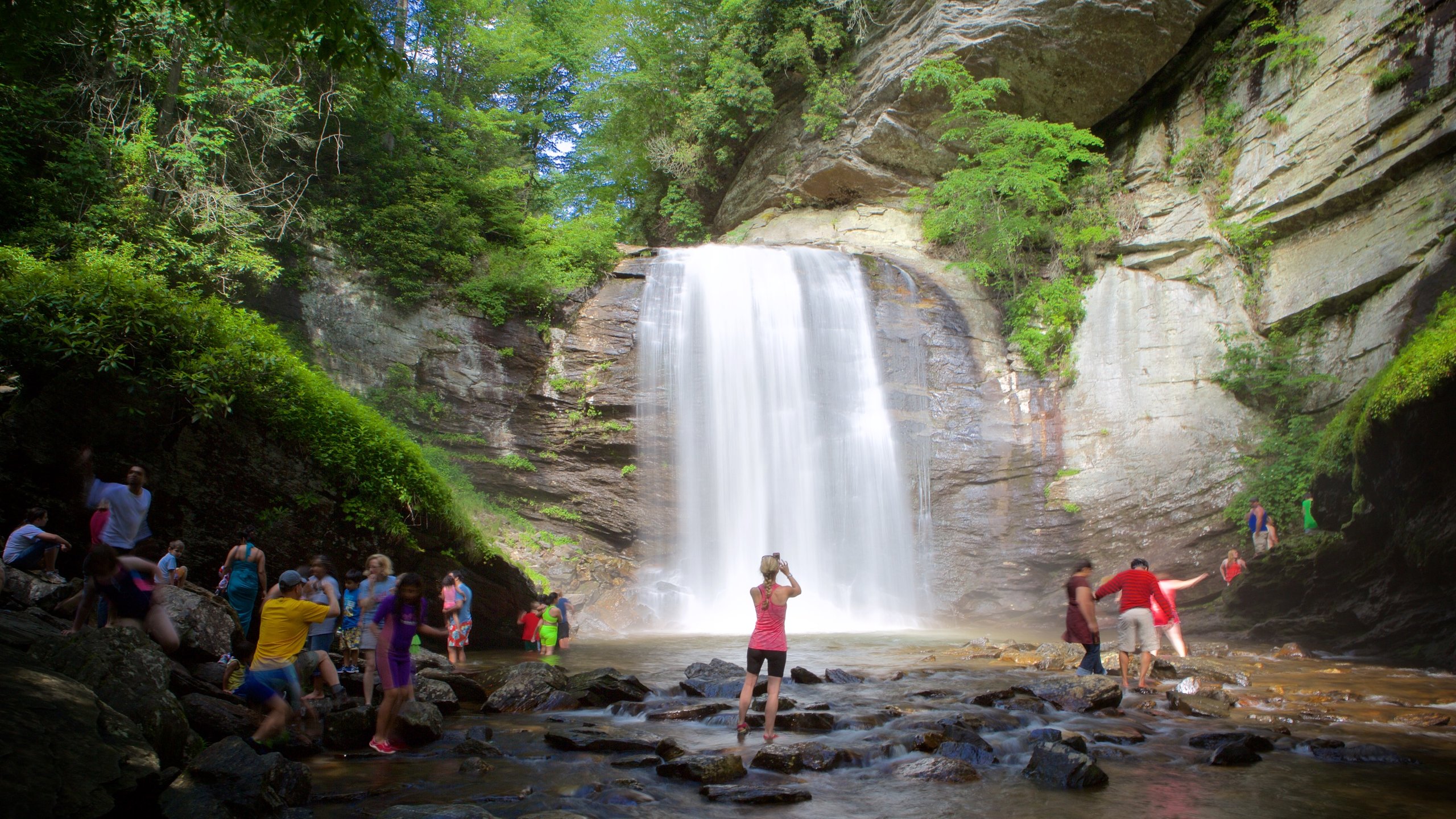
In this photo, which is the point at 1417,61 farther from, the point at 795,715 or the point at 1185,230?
the point at 795,715

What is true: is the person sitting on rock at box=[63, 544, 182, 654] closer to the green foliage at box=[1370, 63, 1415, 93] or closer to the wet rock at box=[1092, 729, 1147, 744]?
A: the wet rock at box=[1092, 729, 1147, 744]

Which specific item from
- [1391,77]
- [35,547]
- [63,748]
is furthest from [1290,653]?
[35,547]

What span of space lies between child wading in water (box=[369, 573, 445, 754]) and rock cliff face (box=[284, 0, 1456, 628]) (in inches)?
436

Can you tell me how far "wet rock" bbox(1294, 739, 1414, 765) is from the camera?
18.9 ft

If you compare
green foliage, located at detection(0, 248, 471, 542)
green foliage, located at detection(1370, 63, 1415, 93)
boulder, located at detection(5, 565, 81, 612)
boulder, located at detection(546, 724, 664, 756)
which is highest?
green foliage, located at detection(1370, 63, 1415, 93)

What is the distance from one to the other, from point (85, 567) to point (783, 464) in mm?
15036

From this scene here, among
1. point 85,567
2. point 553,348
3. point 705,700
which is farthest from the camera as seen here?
point 553,348

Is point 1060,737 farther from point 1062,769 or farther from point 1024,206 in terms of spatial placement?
point 1024,206

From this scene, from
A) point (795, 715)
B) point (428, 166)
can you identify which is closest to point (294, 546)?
point (795, 715)

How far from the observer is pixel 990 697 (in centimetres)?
800

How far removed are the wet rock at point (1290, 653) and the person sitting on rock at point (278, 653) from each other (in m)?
13.1

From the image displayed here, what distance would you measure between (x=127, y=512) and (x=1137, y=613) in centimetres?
1044

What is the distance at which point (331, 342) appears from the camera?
17938mm

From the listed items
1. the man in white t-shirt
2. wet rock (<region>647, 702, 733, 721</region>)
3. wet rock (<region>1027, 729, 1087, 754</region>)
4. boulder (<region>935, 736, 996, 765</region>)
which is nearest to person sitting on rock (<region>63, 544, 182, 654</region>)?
the man in white t-shirt
